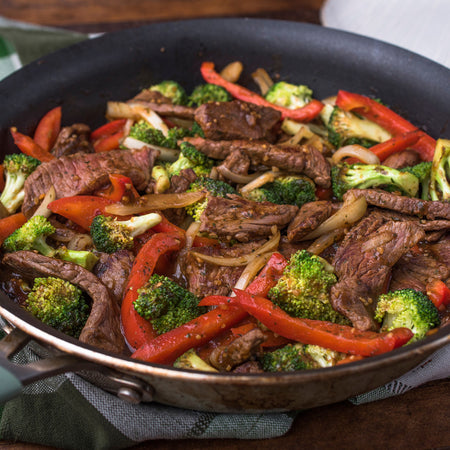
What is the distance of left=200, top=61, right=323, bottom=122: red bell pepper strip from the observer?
337 cm

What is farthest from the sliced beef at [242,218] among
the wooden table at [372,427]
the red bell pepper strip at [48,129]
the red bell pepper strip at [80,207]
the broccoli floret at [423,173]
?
the red bell pepper strip at [48,129]

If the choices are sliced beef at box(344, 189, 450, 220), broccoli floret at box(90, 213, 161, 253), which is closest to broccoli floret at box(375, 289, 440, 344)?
sliced beef at box(344, 189, 450, 220)

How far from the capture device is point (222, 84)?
Result: 11.8 ft

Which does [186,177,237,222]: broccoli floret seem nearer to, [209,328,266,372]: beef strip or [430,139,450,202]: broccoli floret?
[209,328,266,372]: beef strip

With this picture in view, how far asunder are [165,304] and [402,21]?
11.9ft

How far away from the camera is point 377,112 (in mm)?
3271

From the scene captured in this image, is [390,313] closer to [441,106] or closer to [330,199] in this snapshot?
[330,199]

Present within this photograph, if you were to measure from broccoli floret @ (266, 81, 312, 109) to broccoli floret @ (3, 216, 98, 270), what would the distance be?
1.85 m

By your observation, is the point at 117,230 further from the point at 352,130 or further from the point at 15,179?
the point at 352,130

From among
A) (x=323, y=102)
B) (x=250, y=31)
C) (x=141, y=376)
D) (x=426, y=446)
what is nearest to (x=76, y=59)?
(x=250, y=31)

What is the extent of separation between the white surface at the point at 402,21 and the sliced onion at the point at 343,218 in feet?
6.21

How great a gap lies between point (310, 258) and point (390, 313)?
1.48ft

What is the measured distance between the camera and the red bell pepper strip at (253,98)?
Answer: 3372 millimetres

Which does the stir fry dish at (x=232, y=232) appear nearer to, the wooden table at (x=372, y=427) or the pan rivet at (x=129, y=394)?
the pan rivet at (x=129, y=394)
